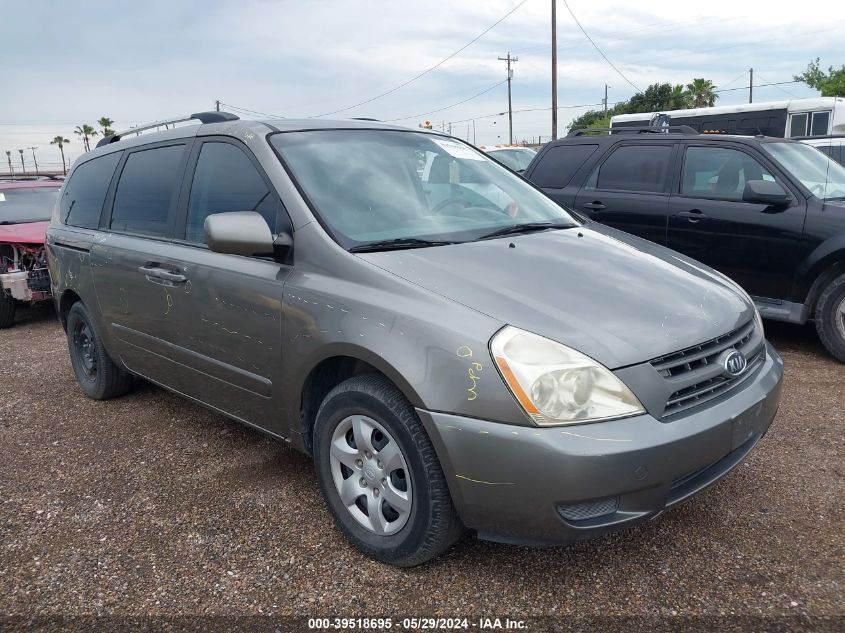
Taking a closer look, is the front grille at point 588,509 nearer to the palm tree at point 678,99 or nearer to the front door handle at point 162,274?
the front door handle at point 162,274

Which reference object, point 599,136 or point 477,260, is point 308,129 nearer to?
point 477,260

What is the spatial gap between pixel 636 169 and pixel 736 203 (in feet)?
3.18

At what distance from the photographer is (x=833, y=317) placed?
494cm

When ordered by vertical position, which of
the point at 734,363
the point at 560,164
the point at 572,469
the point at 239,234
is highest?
the point at 560,164

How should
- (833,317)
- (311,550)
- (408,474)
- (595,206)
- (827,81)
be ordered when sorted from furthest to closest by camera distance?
(827,81)
(595,206)
(833,317)
(311,550)
(408,474)

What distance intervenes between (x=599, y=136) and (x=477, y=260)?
14.7ft

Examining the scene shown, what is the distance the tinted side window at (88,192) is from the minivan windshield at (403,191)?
179 cm

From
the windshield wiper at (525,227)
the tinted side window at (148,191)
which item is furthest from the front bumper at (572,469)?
the tinted side window at (148,191)

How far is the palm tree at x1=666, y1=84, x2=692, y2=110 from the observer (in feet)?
153

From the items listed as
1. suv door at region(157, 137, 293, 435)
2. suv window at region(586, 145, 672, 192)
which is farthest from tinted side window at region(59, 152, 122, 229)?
suv window at region(586, 145, 672, 192)

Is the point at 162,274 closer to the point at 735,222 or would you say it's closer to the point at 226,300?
the point at 226,300

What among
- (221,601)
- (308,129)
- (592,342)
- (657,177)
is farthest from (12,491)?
(657,177)

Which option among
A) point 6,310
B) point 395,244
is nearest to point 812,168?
point 395,244

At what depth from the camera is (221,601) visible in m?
2.45
